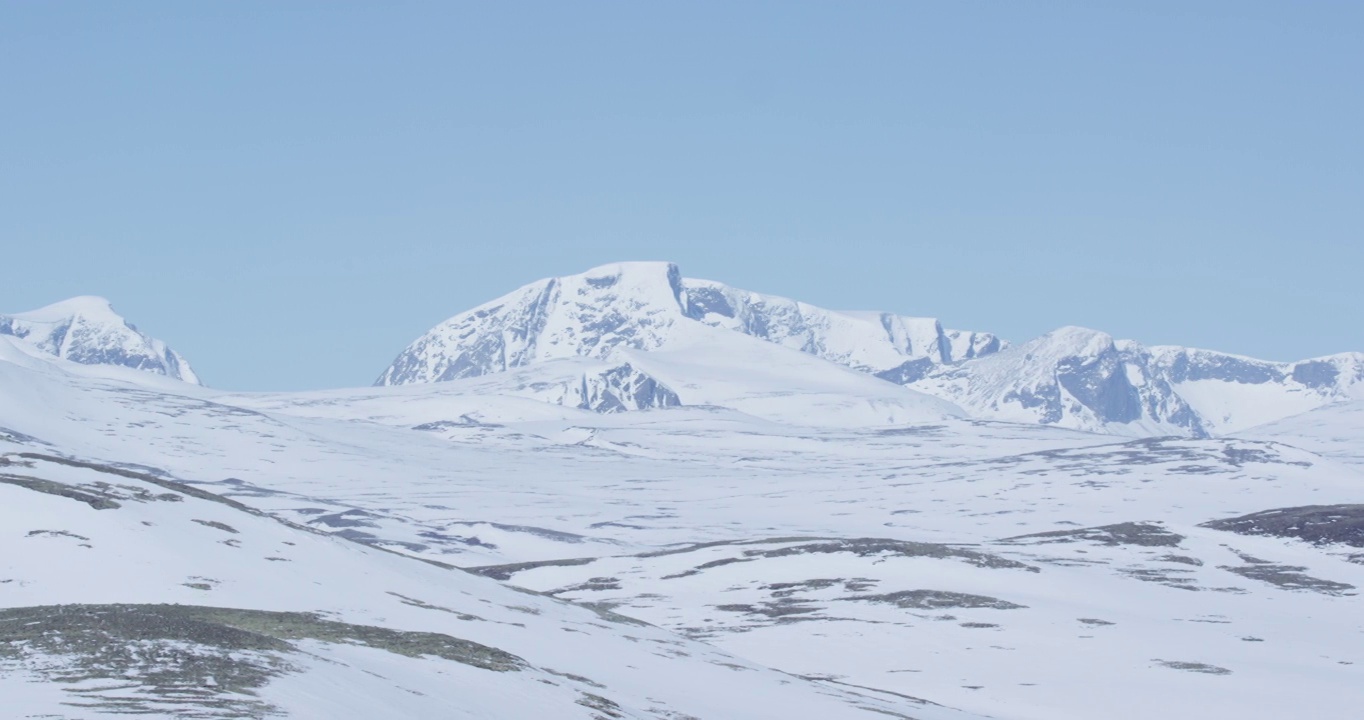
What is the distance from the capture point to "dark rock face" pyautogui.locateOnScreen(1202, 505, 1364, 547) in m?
166

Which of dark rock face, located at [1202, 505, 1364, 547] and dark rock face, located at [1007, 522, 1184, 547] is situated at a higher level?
dark rock face, located at [1202, 505, 1364, 547]

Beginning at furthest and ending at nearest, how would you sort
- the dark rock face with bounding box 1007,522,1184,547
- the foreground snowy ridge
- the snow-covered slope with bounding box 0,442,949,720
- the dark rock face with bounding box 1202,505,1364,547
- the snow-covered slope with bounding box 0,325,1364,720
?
the dark rock face with bounding box 1007,522,1184,547, the dark rock face with bounding box 1202,505,1364,547, the snow-covered slope with bounding box 0,325,1364,720, the foreground snowy ridge, the snow-covered slope with bounding box 0,442,949,720

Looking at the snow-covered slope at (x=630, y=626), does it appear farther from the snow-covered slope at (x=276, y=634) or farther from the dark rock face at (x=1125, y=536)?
the dark rock face at (x=1125, y=536)

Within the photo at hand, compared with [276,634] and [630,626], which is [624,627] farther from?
[276,634]

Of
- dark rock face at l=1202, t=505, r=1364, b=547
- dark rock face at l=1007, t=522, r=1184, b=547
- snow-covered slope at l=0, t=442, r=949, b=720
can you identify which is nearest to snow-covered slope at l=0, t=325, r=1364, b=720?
snow-covered slope at l=0, t=442, r=949, b=720

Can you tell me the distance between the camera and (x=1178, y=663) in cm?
9638

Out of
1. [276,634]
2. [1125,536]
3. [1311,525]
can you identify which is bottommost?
[1125,536]

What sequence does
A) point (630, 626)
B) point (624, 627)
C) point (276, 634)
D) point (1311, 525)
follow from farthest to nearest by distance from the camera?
point (1311, 525)
point (630, 626)
point (624, 627)
point (276, 634)

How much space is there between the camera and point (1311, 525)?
17538cm

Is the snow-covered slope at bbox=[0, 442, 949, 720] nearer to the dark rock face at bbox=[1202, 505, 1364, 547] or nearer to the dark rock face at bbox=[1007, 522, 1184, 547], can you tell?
the dark rock face at bbox=[1007, 522, 1184, 547]

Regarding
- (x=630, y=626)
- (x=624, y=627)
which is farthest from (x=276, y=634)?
(x=630, y=626)

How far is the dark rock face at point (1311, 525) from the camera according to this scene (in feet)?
546

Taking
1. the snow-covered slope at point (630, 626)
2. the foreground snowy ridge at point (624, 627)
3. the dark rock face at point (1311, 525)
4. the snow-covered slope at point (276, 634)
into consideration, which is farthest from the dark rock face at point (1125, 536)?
the snow-covered slope at point (276, 634)

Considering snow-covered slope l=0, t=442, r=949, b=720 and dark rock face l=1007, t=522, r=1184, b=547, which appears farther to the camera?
dark rock face l=1007, t=522, r=1184, b=547
